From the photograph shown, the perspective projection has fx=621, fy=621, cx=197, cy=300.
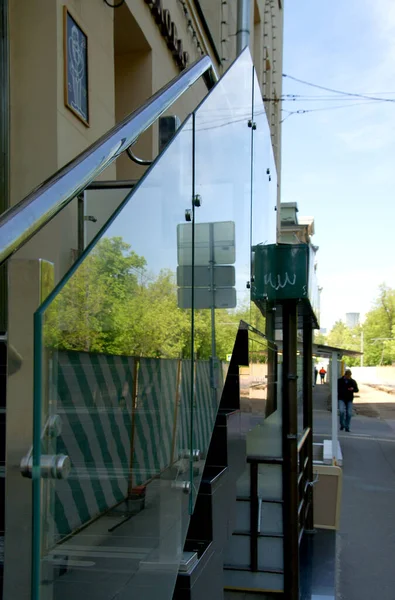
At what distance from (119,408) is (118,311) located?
9.2 inches

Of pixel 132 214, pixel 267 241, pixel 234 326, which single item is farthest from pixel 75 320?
pixel 267 241

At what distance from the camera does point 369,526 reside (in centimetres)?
913

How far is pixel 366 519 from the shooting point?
9508 mm

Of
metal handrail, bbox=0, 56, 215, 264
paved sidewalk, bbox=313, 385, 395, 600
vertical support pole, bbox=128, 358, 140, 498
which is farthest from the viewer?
paved sidewalk, bbox=313, 385, 395, 600

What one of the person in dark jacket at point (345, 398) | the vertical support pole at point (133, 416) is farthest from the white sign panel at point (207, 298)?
the person in dark jacket at point (345, 398)

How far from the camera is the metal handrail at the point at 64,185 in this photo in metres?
1.12

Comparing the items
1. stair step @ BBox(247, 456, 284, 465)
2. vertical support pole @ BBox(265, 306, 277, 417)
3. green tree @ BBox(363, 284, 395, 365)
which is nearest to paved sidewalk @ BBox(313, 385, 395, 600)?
stair step @ BBox(247, 456, 284, 465)

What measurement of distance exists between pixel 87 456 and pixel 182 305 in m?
0.95

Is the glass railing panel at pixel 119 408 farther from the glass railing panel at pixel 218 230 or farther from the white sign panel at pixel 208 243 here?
the glass railing panel at pixel 218 230

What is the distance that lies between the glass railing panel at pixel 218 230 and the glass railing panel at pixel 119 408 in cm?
19

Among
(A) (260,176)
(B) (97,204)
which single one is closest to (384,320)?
(A) (260,176)

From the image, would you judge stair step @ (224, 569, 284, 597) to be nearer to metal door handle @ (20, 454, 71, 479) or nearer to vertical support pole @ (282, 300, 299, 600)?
vertical support pole @ (282, 300, 299, 600)

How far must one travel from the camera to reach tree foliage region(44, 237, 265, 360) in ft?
3.65

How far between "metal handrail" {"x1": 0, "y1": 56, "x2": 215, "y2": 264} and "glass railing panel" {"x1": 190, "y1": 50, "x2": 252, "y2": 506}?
472mm
